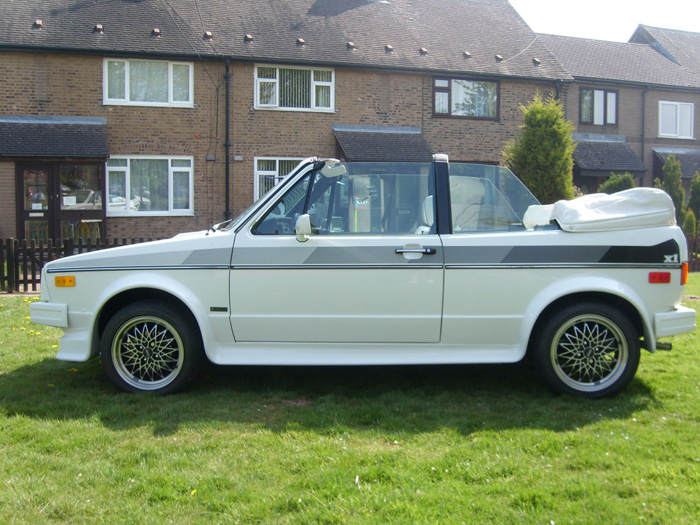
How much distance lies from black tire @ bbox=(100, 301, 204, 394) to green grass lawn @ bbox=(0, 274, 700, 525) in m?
0.17

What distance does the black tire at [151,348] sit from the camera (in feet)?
18.1

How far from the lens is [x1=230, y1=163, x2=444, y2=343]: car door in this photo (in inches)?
212

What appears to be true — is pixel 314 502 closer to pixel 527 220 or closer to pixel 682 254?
pixel 527 220

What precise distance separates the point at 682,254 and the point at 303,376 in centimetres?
331

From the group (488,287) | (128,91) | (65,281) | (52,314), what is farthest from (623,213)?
(128,91)

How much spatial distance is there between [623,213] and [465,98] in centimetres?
1694

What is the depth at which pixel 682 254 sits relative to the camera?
5.41 meters

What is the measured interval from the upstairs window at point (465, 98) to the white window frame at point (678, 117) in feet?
28.1

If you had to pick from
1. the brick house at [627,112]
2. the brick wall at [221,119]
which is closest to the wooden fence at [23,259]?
the brick wall at [221,119]

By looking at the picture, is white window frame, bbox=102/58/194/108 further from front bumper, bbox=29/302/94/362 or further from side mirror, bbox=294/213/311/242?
side mirror, bbox=294/213/311/242

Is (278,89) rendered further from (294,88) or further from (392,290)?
(392,290)

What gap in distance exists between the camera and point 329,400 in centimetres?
544

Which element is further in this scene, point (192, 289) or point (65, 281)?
point (65, 281)

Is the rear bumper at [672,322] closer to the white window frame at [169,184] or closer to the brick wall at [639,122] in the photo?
the white window frame at [169,184]
